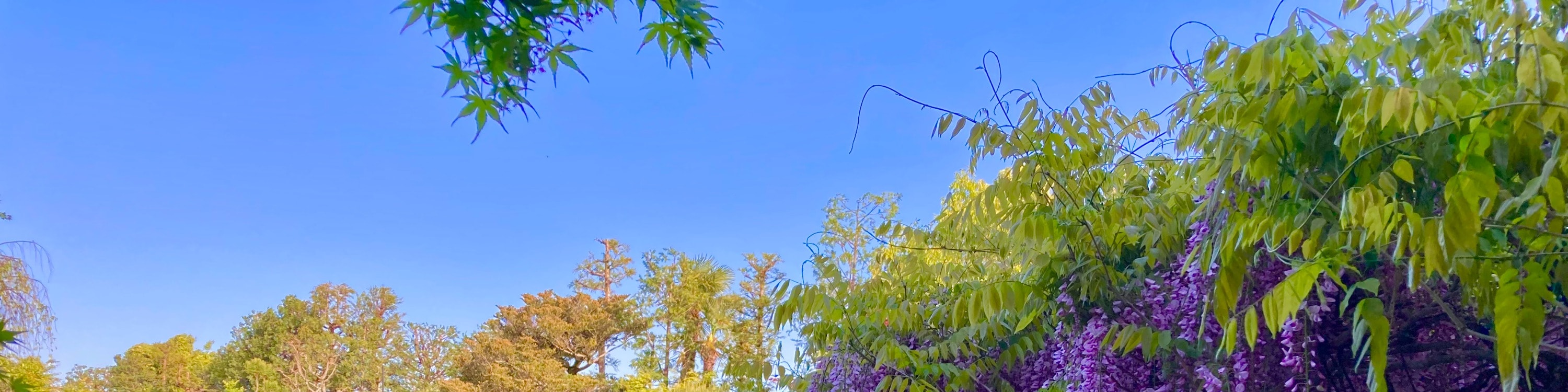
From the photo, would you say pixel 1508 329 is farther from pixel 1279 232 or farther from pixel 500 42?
pixel 500 42

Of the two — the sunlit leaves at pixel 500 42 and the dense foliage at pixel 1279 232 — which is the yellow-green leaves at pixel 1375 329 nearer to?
the dense foliage at pixel 1279 232

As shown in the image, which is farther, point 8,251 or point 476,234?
point 476,234

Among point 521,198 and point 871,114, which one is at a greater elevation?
point 521,198

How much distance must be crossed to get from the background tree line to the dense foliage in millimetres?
5314

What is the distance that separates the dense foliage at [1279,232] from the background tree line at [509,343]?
531cm

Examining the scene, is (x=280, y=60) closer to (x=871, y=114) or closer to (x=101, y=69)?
(x=101, y=69)

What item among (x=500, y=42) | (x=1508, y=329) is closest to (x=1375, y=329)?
(x=1508, y=329)

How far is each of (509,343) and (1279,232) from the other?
13.6m

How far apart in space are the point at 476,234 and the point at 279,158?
494cm

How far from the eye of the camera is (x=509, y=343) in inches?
529

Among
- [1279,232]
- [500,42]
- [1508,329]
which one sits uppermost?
[500,42]

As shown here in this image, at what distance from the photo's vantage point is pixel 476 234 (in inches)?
853

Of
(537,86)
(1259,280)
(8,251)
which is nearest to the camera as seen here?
(537,86)

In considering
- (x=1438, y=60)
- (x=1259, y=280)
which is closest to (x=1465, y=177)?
(x=1438, y=60)
